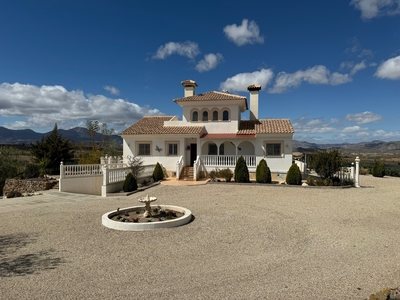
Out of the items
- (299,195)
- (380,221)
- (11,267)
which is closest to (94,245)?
(11,267)

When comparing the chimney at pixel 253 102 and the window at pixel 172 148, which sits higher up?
the chimney at pixel 253 102

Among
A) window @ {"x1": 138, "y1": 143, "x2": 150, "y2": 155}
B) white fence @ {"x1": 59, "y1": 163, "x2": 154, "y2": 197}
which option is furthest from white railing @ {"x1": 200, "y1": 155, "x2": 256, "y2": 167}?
white fence @ {"x1": 59, "y1": 163, "x2": 154, "y2": 197}

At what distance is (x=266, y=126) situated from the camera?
2488cm

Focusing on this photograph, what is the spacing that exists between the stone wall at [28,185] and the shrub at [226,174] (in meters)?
11.9

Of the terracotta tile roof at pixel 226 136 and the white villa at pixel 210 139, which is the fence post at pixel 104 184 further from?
the terracotta tile roof at pixel 226 136

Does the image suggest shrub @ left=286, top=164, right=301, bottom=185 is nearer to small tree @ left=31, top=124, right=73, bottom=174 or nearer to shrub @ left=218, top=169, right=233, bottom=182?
shrub @ left=218, top=169, right=233, bottom=182

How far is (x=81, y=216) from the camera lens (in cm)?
1092

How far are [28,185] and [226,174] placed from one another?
1432 cm

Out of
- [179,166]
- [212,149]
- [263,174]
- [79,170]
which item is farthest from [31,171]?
[263,174]

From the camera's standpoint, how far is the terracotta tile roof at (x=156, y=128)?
24.7 m

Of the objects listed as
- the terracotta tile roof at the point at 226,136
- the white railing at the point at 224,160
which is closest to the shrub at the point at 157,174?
the white railing at the point at 224,160

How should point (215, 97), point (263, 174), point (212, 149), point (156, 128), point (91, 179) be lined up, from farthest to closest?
point (212, 149) < point (156, 128) < point (215, 97) < point (263, 174) < point (91, 179)

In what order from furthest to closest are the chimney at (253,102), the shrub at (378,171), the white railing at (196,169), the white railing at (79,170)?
1. the shrub at (378,171)
2. the chimney at (253,102)
3. the white railing at (196,169)
4. the white railing at (79,170)

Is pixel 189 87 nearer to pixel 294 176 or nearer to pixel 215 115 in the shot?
pixel 215 115
